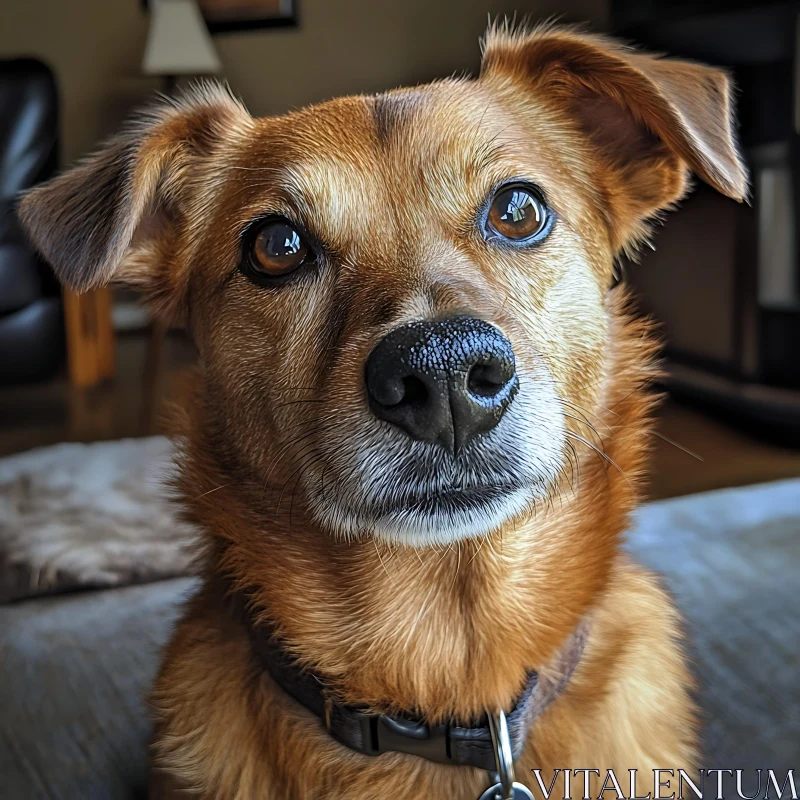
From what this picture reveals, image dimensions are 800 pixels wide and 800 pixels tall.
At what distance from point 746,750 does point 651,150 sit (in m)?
0.88

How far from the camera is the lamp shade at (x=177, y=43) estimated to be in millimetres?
3998

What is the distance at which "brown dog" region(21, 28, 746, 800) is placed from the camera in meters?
0.92

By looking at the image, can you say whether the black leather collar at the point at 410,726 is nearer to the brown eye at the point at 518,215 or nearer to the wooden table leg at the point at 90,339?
the brown eye at the point at 518,215

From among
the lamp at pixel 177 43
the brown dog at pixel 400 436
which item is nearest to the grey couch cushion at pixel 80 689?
the brown dog at pixel 400 436

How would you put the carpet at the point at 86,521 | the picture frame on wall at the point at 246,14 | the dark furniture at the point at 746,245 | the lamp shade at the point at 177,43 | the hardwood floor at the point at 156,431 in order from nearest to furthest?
the carpet at the point at 86,521, the hardwood floor at the point at 156,431, the dark furniture at the point at 746,245, the lamp shade at the point at 177,43, the picture frame on wall at the point at 246,14

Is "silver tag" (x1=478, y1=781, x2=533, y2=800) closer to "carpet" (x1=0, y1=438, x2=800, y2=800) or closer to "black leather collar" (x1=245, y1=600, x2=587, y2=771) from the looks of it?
"black leather collar" (x1=245, y1=600, x2=587, y2=771)

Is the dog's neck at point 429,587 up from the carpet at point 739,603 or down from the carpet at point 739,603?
up

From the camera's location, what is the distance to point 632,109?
111cm

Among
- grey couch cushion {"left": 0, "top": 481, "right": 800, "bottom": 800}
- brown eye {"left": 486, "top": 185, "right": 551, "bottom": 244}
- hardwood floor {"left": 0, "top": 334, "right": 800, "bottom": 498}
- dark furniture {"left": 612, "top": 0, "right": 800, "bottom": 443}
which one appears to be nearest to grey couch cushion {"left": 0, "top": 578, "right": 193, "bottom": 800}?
grey couch cushion {"left": 0, "top": 481, "right": 800, "bottom": 800}

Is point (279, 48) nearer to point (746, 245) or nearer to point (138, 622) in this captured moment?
point (746, 245)

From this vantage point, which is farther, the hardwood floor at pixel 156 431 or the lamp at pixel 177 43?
the lamp at pixel 177 43

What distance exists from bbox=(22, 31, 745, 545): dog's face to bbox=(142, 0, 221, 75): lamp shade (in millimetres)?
3111

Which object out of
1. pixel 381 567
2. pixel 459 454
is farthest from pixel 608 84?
pixel 381 567

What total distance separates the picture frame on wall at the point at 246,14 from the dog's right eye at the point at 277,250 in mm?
4184
